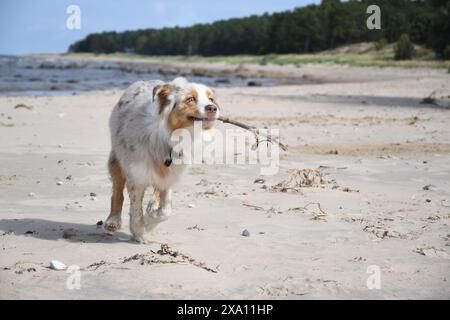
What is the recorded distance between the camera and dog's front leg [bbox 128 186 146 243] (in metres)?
6.50

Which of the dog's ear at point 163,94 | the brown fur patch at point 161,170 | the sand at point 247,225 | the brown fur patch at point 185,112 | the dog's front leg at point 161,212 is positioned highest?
the dog's ear at point 163,94

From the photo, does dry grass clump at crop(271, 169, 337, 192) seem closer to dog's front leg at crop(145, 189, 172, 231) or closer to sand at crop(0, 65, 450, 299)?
sand at crop(0, 65, 450, 299)

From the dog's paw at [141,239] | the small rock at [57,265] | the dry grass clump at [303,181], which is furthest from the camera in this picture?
the dry grass clump at [303,181]

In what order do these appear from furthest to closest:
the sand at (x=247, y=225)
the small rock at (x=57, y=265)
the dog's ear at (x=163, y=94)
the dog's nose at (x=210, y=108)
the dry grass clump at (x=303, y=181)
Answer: the dry grass clump at (x=303, y=181), the dog's ear at (x=163, y=94), the dog's nose at (x=210, y=108), the small rock at (x=57, y=265), the sand at (x=247, y=225)

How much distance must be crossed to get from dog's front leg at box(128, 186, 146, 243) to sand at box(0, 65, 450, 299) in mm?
126

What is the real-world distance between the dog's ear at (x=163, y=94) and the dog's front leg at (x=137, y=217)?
0.89 m

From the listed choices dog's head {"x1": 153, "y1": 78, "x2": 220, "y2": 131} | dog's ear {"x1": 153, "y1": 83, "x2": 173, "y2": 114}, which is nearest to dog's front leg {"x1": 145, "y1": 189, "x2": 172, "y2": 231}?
dog's head {"x1": 153, "y1": 78, "x2": 220, "y2": 131}

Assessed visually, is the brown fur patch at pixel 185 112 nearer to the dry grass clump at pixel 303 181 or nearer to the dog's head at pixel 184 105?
the dog's head at pixel 184 105

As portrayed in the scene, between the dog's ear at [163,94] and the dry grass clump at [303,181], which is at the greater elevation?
the dog's ear at [163,94]

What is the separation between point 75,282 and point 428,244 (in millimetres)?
3340

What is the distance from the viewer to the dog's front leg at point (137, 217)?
6500 millimetres

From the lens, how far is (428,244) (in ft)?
19.9

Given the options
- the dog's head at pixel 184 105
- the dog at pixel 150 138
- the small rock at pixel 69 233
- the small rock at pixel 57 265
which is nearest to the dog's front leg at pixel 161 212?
the dog at pixel 150 138
